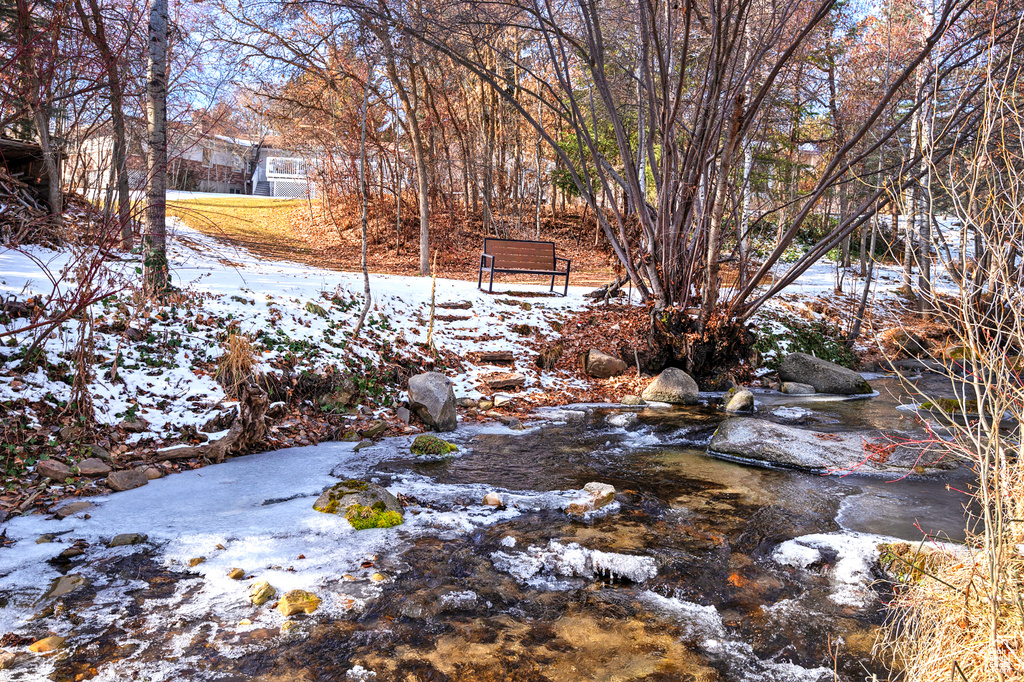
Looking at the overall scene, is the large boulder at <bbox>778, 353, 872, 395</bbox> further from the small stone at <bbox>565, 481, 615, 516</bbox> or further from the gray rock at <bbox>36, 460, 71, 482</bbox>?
the gray rock at <bbox>36, 460, 71, 482</bbox>

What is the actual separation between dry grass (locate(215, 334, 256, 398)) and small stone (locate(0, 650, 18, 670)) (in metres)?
3.26

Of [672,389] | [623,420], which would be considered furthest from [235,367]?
[672,389]

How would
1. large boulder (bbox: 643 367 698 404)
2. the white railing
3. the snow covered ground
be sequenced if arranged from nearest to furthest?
the snow covered ground → large boulder (bbox: 643 367 698 404) → the white railing

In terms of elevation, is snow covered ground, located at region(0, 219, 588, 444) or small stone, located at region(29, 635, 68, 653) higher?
snow covered ground, located at region(0, 219, 588, 444)

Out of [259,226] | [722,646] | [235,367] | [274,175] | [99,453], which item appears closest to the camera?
[722,646]

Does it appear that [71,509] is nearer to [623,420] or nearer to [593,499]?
[593,499]

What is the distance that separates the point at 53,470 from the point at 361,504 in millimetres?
2307

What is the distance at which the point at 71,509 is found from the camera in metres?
4.27

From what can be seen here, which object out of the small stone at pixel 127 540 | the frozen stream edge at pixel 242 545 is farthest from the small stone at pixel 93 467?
the small stone at pixel 127 540

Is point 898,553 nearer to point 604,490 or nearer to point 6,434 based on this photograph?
point 604,490

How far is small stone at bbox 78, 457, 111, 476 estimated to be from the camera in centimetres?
477

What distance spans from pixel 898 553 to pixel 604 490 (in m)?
2.09

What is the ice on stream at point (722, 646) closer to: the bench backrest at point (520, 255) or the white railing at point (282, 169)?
the bench backrest at point (520, 255)

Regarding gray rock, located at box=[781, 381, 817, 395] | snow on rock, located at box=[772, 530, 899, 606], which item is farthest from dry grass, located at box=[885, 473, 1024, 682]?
gray rock, located at box=[781, 381, 817, 395]
